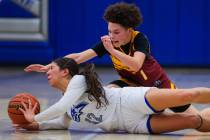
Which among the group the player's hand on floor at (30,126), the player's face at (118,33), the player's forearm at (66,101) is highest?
the player's face at (118,33)

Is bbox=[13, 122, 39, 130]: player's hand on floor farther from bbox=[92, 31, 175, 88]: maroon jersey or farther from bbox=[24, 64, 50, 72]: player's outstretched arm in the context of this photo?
bbox=[92, 31, 175, 88]: maroon jersey

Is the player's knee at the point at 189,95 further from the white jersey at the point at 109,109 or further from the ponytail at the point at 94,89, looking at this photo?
the ponytail at the point at 94,89

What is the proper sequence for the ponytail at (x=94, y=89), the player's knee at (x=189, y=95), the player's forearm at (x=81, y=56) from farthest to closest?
the player's forearm at (x=81, y=56), the ponytail at (x=94, y=89), the player's knee at (x=189, y=95)

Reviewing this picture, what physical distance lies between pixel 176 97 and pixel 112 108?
1.80 feet

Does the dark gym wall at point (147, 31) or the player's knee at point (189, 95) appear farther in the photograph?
the dark gym wall at point (147, 31)

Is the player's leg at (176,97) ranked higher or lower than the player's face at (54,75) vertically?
lower

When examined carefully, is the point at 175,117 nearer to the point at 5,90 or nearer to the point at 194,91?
the point at 194,91

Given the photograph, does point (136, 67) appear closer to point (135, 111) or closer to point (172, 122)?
point (135, 111)

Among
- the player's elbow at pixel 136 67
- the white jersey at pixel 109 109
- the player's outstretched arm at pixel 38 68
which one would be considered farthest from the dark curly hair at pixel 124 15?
the player's outstretched arm at pixel 38 68

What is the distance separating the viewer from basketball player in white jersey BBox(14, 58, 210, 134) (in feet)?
15.5

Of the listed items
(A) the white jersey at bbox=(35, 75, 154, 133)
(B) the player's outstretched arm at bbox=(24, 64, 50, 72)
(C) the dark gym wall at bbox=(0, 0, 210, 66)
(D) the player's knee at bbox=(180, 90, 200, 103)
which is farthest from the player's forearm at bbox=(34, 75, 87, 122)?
(C) the dark gym wall at bbox=(0, 0, 210, 66)

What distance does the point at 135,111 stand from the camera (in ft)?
15.7

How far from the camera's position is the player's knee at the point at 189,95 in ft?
15.1

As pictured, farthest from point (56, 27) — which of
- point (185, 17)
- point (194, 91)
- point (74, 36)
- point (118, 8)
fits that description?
point (194, 91)
